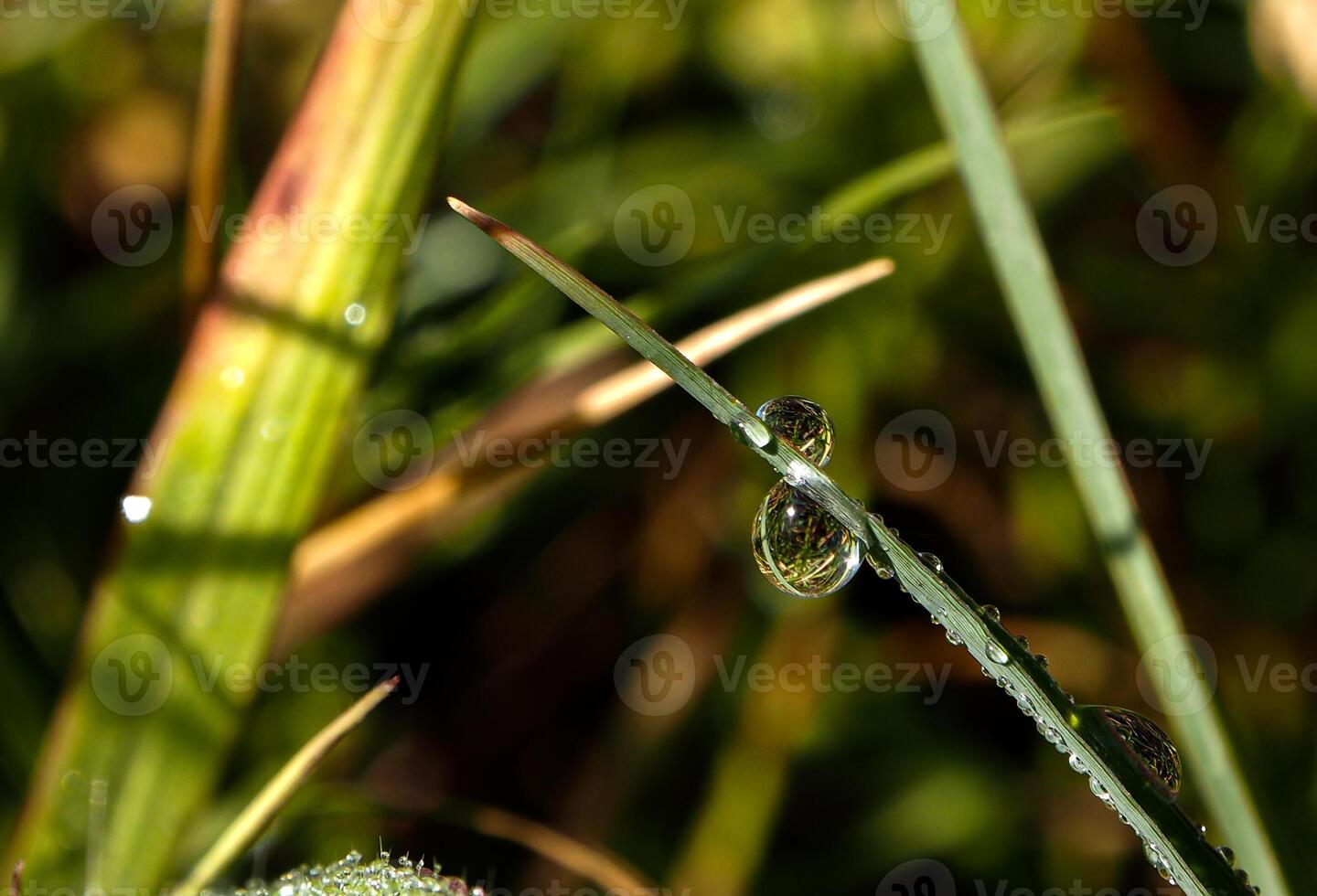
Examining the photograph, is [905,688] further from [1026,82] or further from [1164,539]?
[1026,82]

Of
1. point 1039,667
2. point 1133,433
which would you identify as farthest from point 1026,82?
point 1039,667
